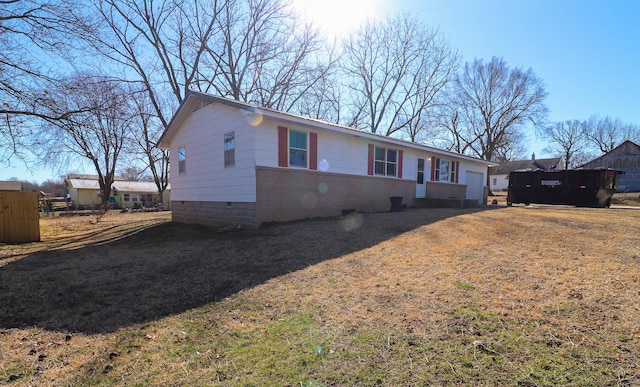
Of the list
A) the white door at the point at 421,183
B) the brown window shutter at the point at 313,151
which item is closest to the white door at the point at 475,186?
the white door at the point at 421,183

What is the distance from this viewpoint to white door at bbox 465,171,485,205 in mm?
19594

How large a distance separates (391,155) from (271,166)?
6678mm

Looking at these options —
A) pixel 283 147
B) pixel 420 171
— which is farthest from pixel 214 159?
pixel 420 171

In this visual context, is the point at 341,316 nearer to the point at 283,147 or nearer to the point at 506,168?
the point at 283,147

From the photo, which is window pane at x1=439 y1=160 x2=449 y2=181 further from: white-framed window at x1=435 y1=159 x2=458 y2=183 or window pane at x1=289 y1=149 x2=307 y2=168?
window pane at x1=289 y1=149 x2=307 y2=168

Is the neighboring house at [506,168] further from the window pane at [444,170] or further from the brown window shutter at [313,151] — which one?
the brown window shutter at [313,151]

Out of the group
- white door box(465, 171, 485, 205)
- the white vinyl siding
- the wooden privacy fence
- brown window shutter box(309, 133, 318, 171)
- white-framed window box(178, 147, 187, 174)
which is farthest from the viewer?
white door box(465, 171, 485, 205)

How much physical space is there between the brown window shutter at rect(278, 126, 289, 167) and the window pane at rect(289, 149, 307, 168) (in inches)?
8.8

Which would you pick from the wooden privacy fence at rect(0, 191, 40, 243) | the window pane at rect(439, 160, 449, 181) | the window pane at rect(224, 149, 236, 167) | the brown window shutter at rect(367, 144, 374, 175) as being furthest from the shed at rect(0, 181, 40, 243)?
the window pane at rect(439, 160, 449, 181)

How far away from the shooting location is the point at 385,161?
13.8 meters

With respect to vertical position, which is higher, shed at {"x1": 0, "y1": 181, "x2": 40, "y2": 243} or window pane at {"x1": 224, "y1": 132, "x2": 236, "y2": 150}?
window pane at {"x1": 224, "y1": 132, "x2": 236, "y2": 150}

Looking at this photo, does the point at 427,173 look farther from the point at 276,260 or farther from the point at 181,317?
the point at 181,317

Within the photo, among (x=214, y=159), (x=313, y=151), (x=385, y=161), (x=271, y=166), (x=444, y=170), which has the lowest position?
(x=271, y=166)

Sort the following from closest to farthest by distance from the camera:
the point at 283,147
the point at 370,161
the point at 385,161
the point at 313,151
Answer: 1. the point at 283,147
2. the point at 313,151
3. the point at 370,161
4. the point at 385,161
